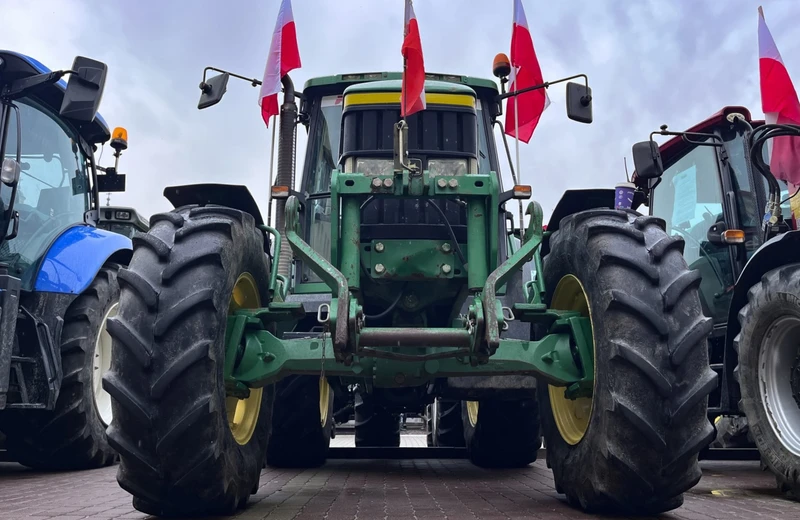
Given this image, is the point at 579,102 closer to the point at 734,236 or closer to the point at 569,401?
the point at 569,401

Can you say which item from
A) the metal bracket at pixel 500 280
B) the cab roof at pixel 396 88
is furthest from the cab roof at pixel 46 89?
the metal bracket at pixel 500 280

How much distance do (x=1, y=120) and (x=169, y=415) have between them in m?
3.41

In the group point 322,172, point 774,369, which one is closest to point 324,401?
point 322,172

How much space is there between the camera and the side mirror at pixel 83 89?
191 inches

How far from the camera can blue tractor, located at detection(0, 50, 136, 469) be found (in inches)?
197

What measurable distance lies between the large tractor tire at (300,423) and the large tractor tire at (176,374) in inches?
78.3

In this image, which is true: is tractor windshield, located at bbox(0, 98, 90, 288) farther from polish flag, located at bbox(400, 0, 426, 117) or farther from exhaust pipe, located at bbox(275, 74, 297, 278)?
polish flag, located at bbox(400, 0, 426, 117)

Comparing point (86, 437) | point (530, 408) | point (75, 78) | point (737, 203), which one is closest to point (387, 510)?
point (530, 408)

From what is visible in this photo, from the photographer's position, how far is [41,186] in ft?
19.2

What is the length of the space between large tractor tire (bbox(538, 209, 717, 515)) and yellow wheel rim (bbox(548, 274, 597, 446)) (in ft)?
1.06

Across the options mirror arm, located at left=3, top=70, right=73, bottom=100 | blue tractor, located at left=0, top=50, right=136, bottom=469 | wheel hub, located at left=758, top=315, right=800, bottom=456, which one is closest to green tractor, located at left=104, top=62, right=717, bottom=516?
wheel hub, located at left=758, top=315, right=800, bottom=456

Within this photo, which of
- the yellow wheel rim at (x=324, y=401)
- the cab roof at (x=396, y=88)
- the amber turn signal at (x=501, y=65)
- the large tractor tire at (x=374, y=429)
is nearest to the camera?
the cab roof at (x=396, y=88)

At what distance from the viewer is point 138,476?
9.65 ft

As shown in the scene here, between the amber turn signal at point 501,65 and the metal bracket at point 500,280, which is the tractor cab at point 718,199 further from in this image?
the metal bracket at point 500,280
